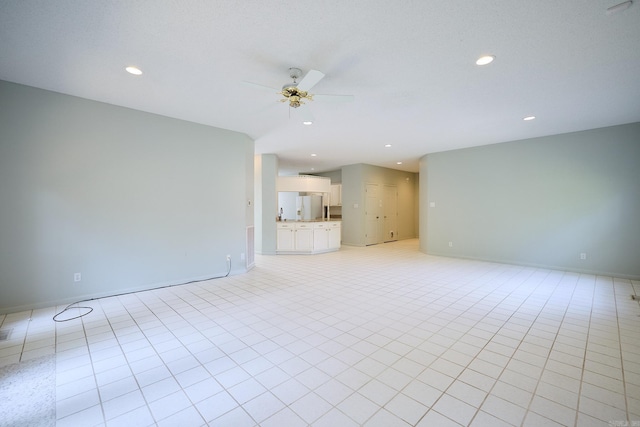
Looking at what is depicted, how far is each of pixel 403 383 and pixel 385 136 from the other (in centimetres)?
458

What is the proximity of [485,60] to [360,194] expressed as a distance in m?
5.99

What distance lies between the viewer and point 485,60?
8.51 feet

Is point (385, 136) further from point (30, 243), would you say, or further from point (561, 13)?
point (30, 243)

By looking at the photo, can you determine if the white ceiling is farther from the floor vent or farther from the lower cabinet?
the lower cabinet

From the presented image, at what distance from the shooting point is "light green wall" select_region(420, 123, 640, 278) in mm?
4656

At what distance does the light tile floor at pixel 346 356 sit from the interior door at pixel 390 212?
545 cm

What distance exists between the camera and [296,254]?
727cm

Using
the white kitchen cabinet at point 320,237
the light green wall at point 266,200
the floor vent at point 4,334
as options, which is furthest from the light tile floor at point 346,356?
the white kitchen cabinet at point 320,237

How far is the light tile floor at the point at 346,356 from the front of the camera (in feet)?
5.30

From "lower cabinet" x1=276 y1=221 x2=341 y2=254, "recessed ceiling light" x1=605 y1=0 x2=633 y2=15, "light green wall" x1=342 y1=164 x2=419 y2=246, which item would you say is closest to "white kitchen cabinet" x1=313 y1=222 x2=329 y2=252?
"lower cabinet" x1=276 y1=221 x2=341 y2=254

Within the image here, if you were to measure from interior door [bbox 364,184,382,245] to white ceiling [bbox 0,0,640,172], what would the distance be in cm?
452

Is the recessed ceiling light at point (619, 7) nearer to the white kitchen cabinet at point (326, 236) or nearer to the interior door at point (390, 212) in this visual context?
the white kitchen cabinet at point (326, 236)

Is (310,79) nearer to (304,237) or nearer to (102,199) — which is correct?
(102,199)

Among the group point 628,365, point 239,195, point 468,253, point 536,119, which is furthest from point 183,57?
point 468,253
